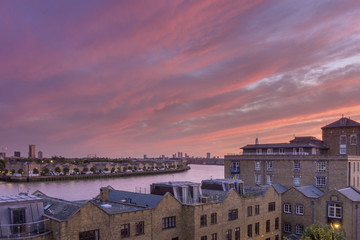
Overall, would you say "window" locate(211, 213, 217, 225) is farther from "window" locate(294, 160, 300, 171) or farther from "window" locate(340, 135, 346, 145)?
"window" locate(340, 135, 346, 145)

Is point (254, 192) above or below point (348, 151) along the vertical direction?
below

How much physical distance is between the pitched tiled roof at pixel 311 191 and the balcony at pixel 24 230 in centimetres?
3365

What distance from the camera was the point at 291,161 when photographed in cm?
5484

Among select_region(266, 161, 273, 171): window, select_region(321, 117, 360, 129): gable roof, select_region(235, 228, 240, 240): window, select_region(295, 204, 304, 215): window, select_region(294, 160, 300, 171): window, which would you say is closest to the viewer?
select_region(235, 228, 240, 240): window

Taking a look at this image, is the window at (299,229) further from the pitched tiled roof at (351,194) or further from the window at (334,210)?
the pitched tiled roof at (351,194)

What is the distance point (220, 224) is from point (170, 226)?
6.28m

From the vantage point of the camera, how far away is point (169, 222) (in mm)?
31734

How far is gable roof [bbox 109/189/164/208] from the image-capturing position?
105 feet

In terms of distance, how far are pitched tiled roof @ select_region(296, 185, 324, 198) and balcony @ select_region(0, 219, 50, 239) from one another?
33.7 meters

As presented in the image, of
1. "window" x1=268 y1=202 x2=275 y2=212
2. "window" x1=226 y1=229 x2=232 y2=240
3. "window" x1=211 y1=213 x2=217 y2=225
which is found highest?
"window" x1=211 y1=213 x2=217 y2=225

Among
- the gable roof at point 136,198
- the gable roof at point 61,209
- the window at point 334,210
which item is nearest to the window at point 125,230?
the gable roof at point 136,198

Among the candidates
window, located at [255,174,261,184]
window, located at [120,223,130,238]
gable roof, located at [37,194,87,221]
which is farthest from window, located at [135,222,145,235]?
window, located at [255,174,261,184]

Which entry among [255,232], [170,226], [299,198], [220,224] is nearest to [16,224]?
[170,226]

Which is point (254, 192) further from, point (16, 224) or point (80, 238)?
point (16, 224)
